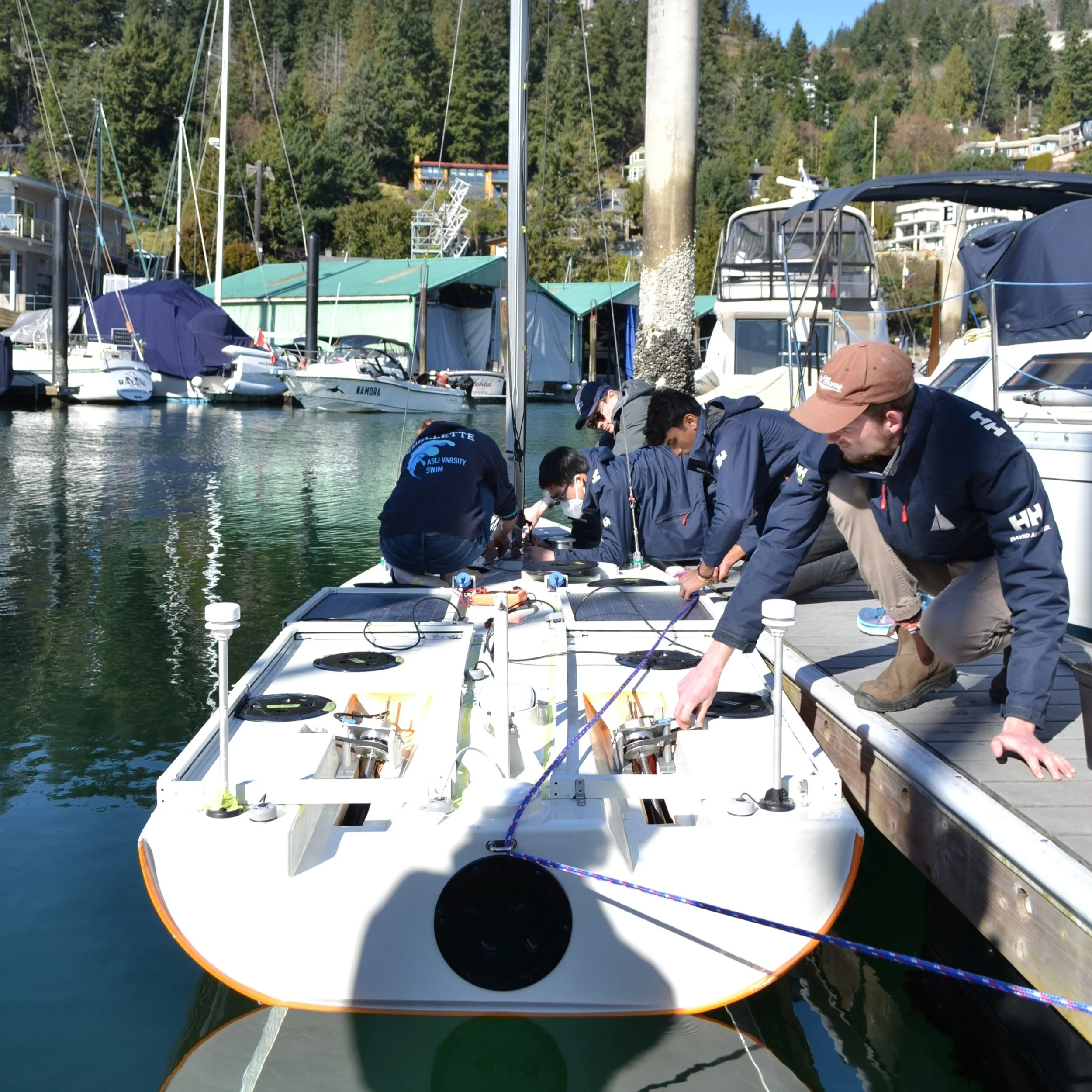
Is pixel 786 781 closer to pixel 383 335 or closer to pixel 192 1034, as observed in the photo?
pixel 192 1034

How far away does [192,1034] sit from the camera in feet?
10.8

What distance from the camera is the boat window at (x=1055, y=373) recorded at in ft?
22.7

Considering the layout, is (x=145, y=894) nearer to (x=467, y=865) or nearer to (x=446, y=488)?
(x=467, y=865)

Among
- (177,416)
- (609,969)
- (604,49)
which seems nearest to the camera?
(609,969)

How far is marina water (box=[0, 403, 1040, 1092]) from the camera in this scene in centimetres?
317

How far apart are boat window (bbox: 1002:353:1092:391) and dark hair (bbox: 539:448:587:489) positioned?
8.76ft

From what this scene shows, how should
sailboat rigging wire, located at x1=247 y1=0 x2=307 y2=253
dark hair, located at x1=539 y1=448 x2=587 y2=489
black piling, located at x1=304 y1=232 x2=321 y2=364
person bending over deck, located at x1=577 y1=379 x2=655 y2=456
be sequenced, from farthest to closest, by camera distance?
sailboat rigging wire, located at x1=247 y1=0 x2=307 y2=253
black piling, located at x1=304 y1=232 x2=321 y2=364
person bending over deck, located at x1=577 y1=379 x2=655 y2=456
dark hair, located at x1=539 y1=448 x2=587 y2=489

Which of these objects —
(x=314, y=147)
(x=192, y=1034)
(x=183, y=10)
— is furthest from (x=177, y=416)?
(x=183, y=10)

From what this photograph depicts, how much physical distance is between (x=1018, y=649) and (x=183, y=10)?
314ft

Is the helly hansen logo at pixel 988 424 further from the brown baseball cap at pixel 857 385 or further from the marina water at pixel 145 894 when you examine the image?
the marina water at pixel 145 894

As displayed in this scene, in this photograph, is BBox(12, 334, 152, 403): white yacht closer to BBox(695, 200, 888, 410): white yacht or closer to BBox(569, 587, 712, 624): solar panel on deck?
BBox(695, 200, 888, 410): white yacht

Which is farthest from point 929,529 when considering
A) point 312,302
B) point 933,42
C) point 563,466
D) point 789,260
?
point 933,42

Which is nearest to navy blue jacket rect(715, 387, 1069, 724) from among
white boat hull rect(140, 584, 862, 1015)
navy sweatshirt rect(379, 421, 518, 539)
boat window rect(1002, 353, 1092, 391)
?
white boat hull rect(140, 584, 862, 1015)

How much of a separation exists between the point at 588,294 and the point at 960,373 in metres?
36.1
